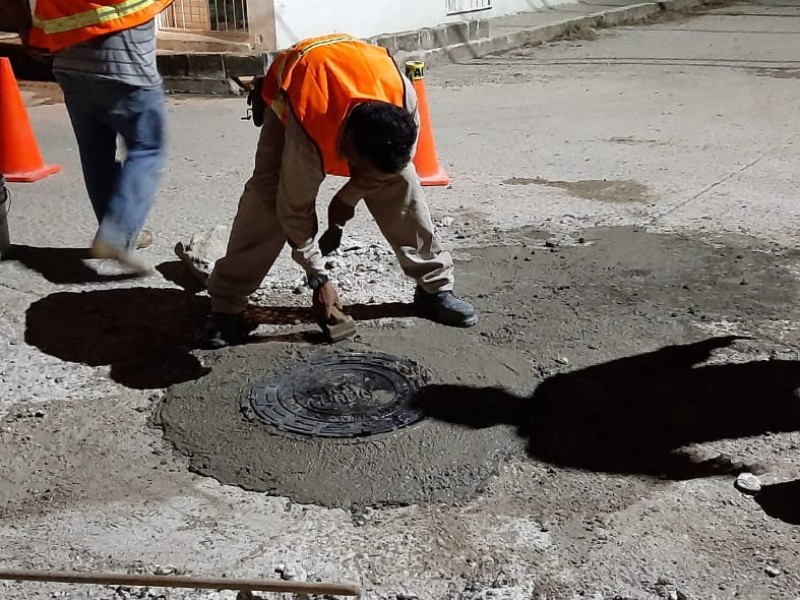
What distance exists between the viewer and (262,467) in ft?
10.2

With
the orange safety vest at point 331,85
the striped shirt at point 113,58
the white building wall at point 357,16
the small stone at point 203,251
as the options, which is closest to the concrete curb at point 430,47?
the white building wall at point 357,16

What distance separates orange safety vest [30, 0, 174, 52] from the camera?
172 inches

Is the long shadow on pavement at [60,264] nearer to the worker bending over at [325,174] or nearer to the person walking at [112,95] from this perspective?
the person walking at [112,95]

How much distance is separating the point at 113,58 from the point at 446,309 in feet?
6.35

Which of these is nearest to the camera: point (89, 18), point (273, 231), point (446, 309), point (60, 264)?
point (273, 231)

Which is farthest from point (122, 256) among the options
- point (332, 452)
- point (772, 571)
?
point (772, 571)

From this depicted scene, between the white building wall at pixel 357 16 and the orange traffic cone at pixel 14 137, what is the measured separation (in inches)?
138

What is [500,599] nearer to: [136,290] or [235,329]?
[235,329]

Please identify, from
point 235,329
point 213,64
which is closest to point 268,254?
point 235,329

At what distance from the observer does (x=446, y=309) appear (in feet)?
13.4

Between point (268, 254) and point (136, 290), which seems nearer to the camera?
point (268, 254)

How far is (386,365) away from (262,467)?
2.54 feet

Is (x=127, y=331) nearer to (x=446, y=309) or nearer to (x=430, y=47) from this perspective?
(x=446, y=309)

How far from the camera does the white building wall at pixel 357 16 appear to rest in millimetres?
9445
